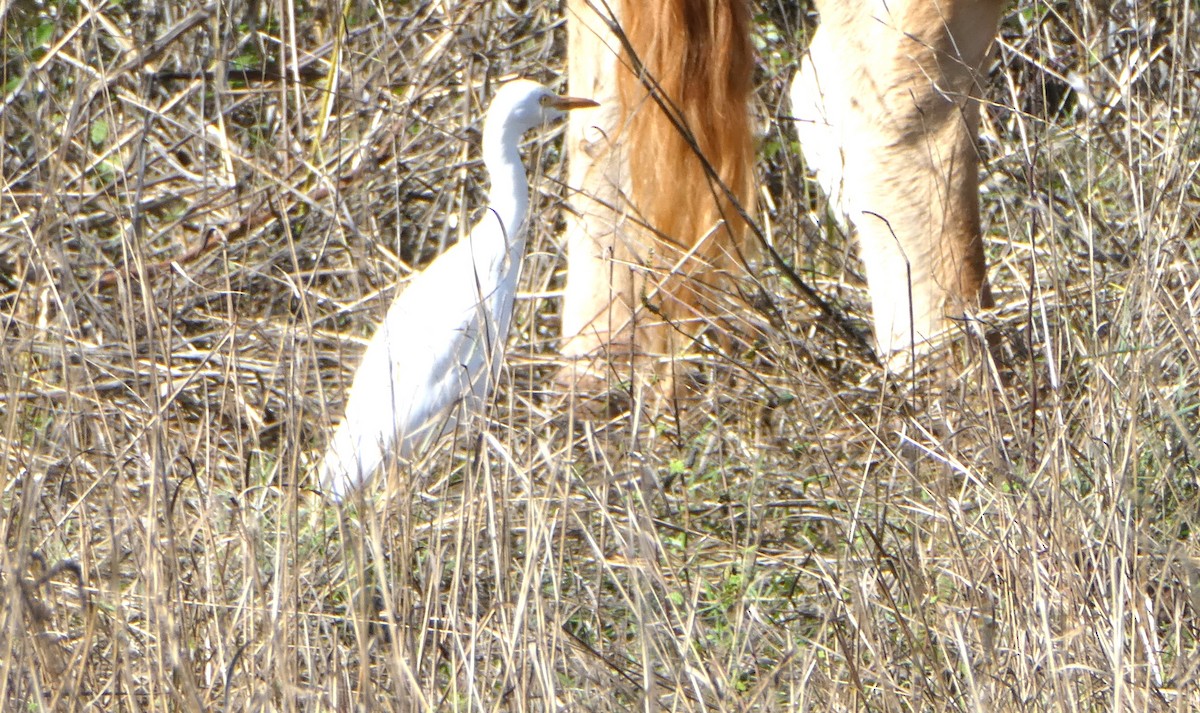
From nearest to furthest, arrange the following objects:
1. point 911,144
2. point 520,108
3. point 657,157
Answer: point 911,144
point 657,157
point 520,108

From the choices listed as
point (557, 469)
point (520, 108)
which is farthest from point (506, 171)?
point (557, 469)

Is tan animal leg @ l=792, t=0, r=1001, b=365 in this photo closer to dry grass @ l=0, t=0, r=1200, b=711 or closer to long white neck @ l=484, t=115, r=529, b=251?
dry grass @ l=0, t=0, r=1200, b=711

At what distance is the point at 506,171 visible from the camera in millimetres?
2695

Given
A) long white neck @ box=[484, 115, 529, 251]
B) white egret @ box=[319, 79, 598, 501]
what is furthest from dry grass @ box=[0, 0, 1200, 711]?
long white neck @ box=[484, 115, 529, 251]

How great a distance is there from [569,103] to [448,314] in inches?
14.5

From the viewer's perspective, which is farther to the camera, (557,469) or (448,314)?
(448,314)

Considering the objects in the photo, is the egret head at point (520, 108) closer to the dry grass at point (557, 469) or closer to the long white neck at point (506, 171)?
the long white neck at point (506, 171)

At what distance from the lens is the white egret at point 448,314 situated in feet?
8.25

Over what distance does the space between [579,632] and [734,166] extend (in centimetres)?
98

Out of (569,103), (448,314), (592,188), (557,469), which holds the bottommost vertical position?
(557,469)

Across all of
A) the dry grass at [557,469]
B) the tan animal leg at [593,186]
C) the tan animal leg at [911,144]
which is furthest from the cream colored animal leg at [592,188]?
the tan animal leg at [911,144]

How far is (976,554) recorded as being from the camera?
161 centimetres

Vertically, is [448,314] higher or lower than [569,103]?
lower

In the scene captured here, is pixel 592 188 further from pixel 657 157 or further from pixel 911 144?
pixel 911 144
